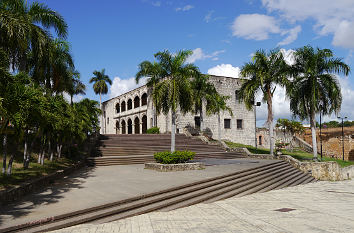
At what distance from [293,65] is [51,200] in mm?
20076

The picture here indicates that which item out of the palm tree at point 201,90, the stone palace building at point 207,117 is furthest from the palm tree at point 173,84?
the stone palace building at point 207,117

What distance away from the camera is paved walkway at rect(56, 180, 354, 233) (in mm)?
6203

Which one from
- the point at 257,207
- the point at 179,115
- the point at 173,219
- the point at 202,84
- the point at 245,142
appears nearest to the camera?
the point at 173,219

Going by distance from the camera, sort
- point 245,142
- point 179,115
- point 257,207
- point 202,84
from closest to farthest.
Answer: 1. point 257,207
2. point 202,84
3. point 179,115
4. point 245,142

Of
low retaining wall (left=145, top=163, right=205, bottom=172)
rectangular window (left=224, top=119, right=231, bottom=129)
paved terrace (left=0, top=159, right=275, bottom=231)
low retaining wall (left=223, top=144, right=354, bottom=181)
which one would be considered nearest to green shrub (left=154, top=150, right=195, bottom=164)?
low retaining wall (left=145, top=163, right=205, bottom=172)

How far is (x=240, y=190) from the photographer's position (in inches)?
431

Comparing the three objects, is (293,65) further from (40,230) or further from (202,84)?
(40,230)

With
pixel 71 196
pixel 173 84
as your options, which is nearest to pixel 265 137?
pixel 173 84

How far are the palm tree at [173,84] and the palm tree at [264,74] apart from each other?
Answer: 7.13 metres

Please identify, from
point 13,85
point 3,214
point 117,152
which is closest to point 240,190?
point 3,214

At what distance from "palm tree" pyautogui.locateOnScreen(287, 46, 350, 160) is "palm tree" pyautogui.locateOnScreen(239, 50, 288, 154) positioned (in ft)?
3.72

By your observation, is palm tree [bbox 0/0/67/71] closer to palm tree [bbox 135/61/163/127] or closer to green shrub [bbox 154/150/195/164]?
palm tree [bbox 135/61/163/127]

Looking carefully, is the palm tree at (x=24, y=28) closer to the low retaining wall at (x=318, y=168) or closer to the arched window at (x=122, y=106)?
the low retaining wall at (x=318, y=168)

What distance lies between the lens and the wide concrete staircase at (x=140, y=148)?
1844 centimetres
